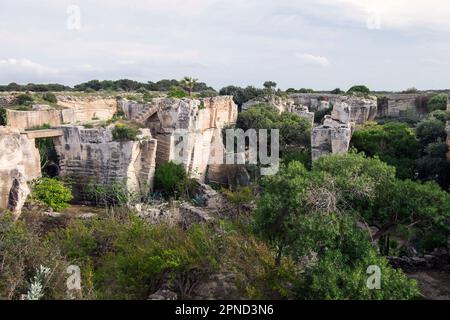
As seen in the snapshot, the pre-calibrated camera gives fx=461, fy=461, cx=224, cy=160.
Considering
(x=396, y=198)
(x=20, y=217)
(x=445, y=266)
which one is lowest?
(x=445, y=266)

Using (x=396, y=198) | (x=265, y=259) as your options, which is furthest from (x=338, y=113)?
(x=265, y=259)

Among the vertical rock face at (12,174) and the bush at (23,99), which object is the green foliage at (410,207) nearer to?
the vertical rock face at (12,174)

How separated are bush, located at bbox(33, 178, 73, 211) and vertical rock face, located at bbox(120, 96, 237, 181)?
6370mm

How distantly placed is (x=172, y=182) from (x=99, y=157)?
3808 millimetres

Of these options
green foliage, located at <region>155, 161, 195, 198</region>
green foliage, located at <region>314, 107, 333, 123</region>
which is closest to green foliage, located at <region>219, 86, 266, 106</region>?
green foliage, located at <region>314, 107, 333, 123</region>

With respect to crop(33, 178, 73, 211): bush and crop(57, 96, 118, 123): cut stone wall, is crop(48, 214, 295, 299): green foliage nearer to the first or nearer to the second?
crop(33, 178, 73, 211): bush

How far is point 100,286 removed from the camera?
11484mm

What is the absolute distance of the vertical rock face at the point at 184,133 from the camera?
25062mm

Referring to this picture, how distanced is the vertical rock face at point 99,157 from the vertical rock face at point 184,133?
92.1 inches

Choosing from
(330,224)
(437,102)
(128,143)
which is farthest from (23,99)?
(437,102)

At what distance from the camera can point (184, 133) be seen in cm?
2509

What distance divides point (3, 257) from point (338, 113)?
2437cm

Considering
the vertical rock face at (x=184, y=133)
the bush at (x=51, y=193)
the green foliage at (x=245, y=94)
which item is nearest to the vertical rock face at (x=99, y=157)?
the vertical rock face at (x=184, y=133)
